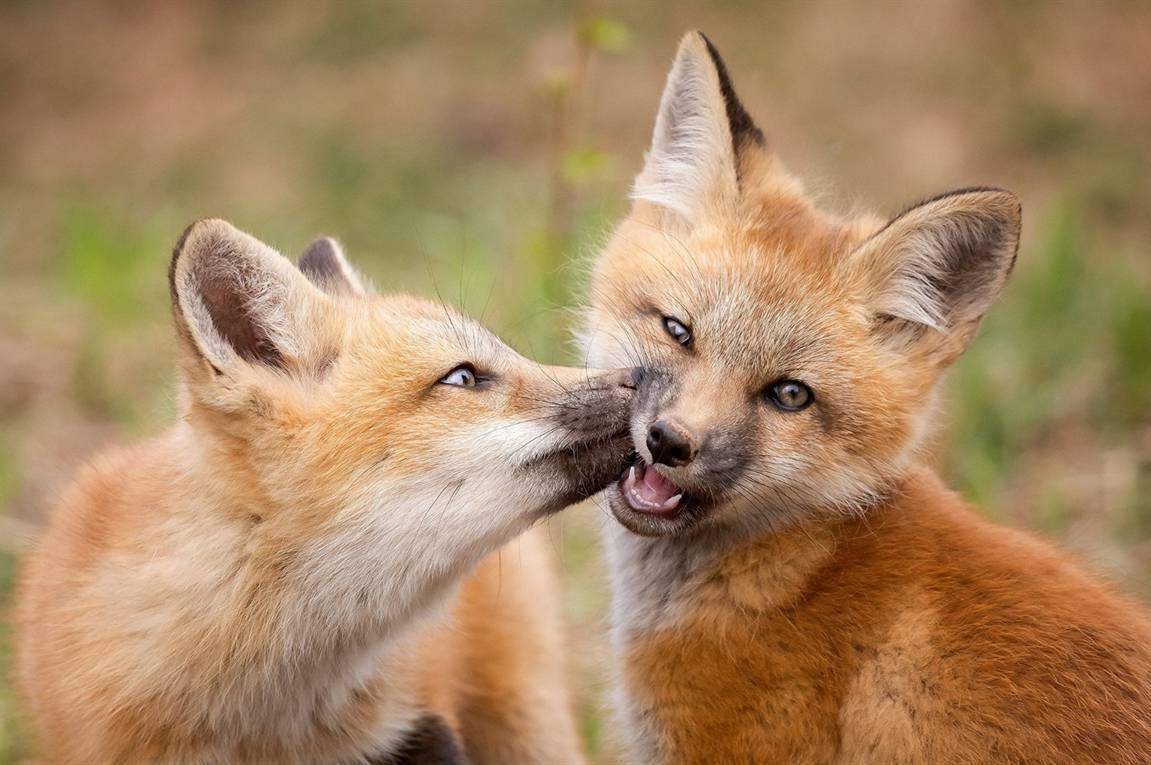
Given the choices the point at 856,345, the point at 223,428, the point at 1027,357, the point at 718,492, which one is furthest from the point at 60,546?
the point at 1027,357

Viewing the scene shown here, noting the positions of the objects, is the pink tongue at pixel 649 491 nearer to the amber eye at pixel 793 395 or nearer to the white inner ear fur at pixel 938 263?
the amber eye at pixel 793 395

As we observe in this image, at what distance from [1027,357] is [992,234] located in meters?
3.11

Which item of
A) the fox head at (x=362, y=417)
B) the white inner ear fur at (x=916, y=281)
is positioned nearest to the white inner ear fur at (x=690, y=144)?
the white inner ear fur at (x=916, y=281)

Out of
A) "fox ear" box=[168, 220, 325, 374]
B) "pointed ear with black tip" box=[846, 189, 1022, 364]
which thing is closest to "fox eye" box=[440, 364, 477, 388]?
"fox ear" box=[168, 220, 325, 374]

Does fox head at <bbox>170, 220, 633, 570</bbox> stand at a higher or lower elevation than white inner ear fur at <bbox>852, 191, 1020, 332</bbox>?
lower

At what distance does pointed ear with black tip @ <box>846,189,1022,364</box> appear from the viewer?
138 inches

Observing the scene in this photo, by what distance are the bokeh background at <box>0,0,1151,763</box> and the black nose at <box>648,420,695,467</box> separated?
7.28 ft

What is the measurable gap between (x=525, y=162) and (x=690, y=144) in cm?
688

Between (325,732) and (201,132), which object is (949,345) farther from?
(201,132)

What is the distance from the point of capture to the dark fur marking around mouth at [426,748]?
Answer: 3643mm

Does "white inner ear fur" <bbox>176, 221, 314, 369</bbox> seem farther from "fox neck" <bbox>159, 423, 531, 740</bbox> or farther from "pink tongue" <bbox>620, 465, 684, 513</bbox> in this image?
"pink tongue" <bbox>620, 465, 684, 513</bbox>

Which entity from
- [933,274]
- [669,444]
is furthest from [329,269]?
[933,274]

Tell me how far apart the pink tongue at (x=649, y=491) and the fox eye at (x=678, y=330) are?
17.0 inches

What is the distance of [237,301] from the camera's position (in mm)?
3160
